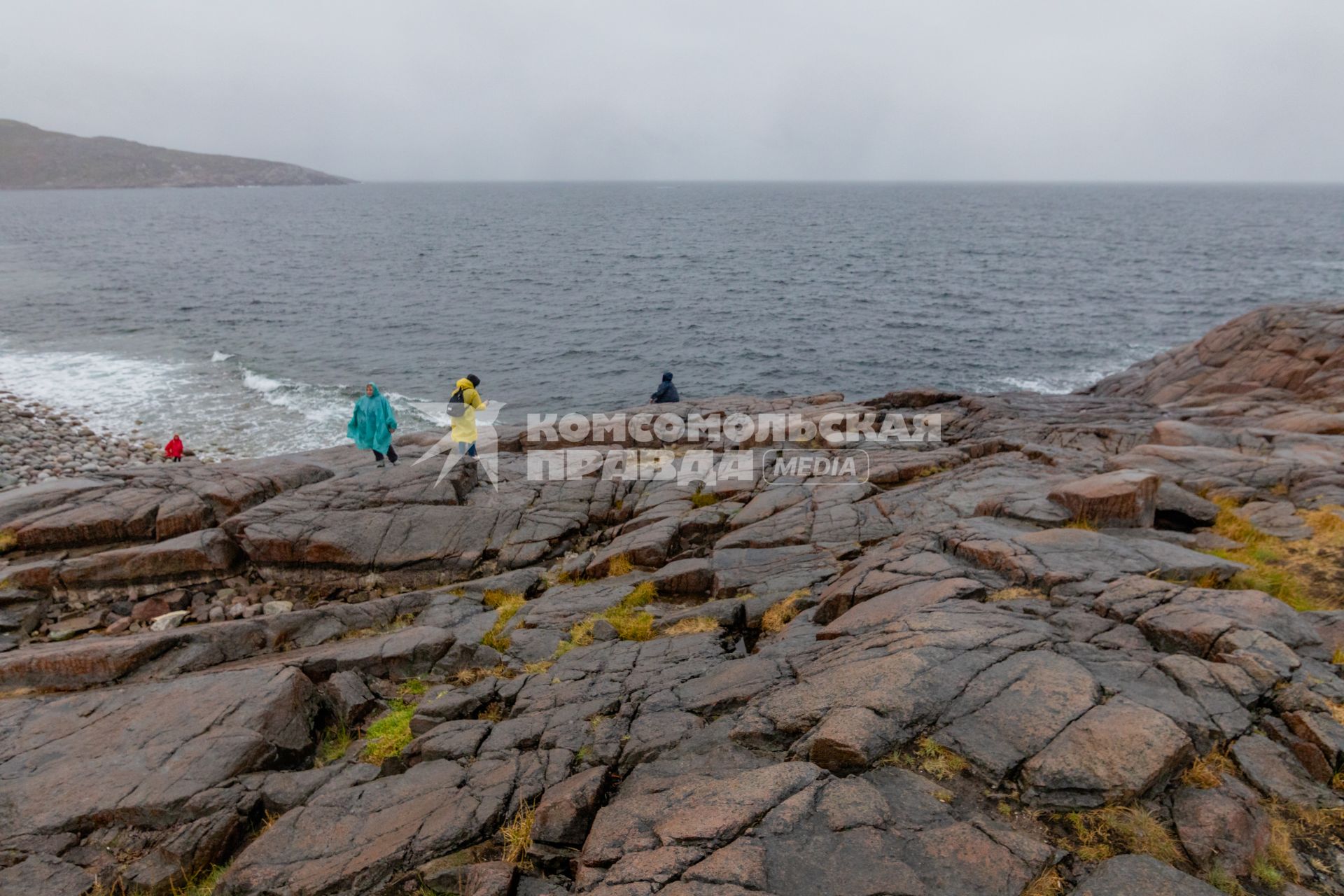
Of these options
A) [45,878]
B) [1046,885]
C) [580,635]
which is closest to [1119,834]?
[1046,885]

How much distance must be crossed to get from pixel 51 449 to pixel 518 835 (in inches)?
1307

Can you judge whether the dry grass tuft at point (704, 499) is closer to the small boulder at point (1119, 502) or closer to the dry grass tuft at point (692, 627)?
the dry grass tuft at point (692, 627)

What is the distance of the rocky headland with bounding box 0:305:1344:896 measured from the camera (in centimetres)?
648

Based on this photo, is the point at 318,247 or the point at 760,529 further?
the point at 318,247

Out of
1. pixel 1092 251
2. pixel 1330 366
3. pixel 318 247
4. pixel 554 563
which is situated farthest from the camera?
pixel 318 247

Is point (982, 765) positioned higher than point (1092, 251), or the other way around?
point (1092, 251)

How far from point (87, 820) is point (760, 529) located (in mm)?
11978

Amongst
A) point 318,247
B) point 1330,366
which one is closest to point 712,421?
point 1330,366

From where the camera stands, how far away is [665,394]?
2530 centimetres

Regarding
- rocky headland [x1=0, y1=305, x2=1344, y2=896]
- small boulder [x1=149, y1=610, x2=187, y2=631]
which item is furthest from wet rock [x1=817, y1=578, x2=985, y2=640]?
small boulder [x1=149, y1=610, x2=187, y2=631]

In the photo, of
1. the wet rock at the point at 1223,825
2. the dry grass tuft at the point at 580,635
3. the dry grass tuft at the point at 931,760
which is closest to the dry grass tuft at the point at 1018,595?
the wet rock at the point at 1223,825

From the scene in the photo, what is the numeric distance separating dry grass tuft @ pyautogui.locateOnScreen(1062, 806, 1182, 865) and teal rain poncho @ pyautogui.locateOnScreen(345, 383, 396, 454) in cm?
1761

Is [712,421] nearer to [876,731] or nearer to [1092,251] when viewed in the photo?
[876,731]

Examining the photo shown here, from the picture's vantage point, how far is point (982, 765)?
6.96 m
